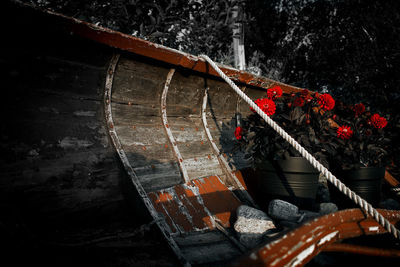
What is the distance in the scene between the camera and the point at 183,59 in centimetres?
183

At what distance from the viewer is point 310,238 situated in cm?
65

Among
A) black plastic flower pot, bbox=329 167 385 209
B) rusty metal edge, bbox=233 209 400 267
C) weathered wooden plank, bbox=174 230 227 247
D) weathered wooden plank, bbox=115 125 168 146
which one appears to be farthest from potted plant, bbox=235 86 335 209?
rusty metal edge, bbox=233 209 400 267

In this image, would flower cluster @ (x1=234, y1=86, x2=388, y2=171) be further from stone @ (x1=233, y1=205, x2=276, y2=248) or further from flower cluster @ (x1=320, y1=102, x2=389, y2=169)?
stone @ (x1=233, y1=205, x2=276, y2=248)

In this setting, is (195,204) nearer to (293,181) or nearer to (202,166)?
(202,166)

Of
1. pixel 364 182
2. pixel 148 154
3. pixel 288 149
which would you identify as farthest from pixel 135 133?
pixel 364 182

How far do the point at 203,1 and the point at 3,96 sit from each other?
15.2 ft

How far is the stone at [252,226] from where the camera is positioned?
141cm

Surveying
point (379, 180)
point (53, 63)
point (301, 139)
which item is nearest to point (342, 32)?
point (379, 180)

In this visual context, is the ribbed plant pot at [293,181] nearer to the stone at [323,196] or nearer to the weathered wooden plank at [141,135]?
the stone at [323,196]

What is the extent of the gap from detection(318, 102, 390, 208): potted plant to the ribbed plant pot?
0.39 meters

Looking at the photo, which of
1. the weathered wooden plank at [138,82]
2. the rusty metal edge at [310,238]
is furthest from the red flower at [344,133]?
the weathered wooden plank at [138,82]

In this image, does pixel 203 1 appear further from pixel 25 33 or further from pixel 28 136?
pixel 28 136

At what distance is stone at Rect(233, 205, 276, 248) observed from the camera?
141 centimetres

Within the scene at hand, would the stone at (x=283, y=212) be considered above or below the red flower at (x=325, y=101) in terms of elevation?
below
